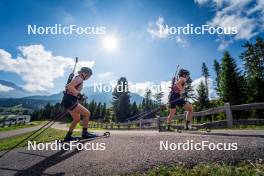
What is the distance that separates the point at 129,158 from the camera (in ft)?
14.1

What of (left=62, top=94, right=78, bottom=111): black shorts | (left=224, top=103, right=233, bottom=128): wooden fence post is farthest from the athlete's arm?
(left=224, top=103, right=233, bottom=128): wooden fence post

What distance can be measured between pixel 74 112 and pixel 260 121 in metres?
8.60

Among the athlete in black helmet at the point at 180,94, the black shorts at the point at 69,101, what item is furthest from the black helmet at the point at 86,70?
the athlete in black helmet at the point at 180,94

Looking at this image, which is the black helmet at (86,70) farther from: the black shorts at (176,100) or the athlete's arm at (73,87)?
the black shorts at (176,100)

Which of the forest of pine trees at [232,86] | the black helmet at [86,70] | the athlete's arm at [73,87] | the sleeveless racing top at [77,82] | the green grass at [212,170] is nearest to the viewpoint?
the green grass at [212,170]

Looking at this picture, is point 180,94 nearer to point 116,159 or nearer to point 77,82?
point 77,82

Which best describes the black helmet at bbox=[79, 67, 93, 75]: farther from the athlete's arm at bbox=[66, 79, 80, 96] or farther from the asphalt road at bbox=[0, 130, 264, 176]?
the asphalt road at bbox=[0, 130, 264, 176]

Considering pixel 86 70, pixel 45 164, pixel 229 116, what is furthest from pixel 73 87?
pixel 229 116

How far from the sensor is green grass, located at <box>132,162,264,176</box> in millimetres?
3140

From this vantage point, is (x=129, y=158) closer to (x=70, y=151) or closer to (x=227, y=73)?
(x=70, y=151)

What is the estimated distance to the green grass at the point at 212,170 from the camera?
124 inches

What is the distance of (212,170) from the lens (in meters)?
3.28

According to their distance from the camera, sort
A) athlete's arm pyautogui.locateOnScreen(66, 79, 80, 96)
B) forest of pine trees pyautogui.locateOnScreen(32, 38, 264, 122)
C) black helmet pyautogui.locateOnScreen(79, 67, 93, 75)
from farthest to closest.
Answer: forest of pine trees pyautogui.locateOnScreen(32, 38, 264, 122) → black helmet pyautogui.locateOnScreen(79, 67, 93, 75) → athlete's arm pyautogui.locateOnScreen(66, 79, 80, 96)

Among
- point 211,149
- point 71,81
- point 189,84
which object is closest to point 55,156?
point 71,81
